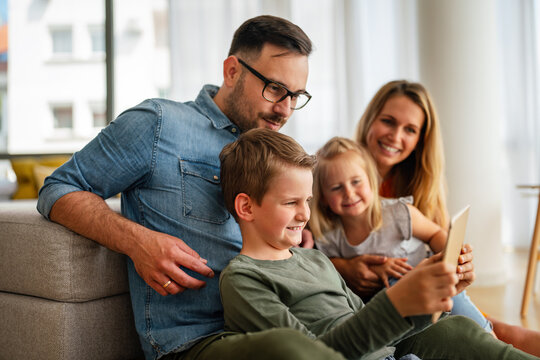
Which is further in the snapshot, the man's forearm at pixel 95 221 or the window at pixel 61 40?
the window at pixel 61 40

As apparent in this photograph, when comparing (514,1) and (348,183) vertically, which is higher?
(514,1)

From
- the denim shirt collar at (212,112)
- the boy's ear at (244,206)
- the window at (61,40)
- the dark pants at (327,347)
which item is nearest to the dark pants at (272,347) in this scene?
the dark pants at (327,347)

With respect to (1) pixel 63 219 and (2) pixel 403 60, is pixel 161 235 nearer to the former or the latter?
(1) pixel 63 219

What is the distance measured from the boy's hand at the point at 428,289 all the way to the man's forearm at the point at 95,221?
26.1 inches

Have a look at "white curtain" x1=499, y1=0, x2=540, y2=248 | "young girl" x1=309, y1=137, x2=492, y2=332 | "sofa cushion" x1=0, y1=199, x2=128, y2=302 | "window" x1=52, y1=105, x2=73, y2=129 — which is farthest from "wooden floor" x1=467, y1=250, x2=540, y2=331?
"window" x1=52, y1=105, x2=73, y2=129

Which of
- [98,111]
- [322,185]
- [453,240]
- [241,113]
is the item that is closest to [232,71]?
[241,113]

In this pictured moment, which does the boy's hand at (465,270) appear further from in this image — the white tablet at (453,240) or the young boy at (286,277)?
the white tablet at (453,240)

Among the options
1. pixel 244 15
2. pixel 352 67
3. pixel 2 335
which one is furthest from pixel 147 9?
pixel 2 335

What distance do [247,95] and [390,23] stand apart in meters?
4.06

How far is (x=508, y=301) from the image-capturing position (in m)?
3.13

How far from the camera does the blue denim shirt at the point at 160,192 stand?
1387 millimetres

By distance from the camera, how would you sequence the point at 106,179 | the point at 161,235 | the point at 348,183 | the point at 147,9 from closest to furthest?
1. the point at 161,235
2. the point at 106,179
3. the point at 348,183
4. the point at 147,9

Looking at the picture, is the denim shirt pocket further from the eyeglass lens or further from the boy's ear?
the eyeglass lens

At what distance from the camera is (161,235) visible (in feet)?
4.33
